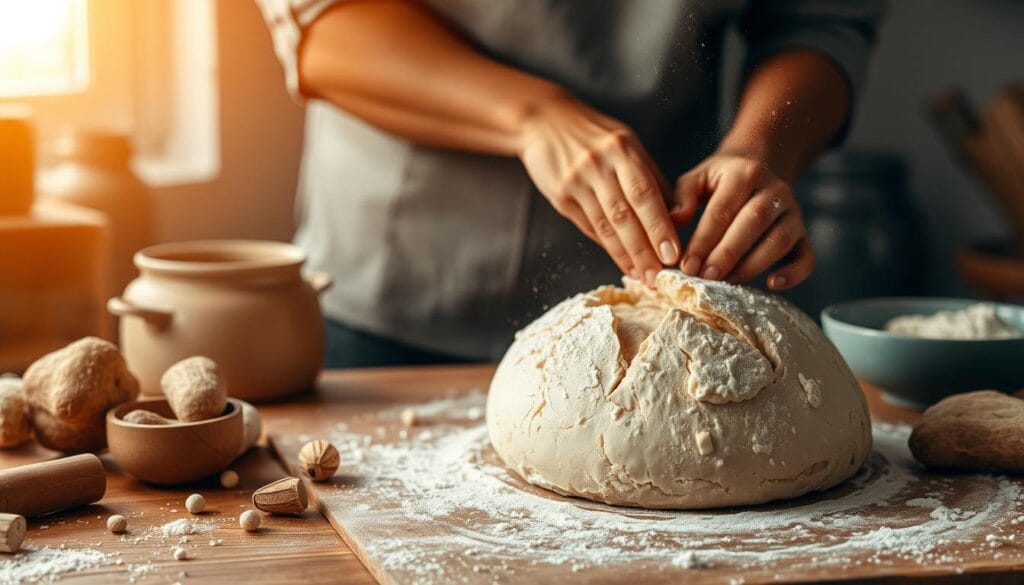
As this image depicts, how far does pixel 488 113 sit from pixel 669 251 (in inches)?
12.9

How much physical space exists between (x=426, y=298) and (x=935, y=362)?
0.66 m

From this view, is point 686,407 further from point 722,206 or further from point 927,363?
point 927,363

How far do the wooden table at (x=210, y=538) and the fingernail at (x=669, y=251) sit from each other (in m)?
0.40

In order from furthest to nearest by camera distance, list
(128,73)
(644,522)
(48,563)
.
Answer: (128,73) → (644,522) → (48,563)

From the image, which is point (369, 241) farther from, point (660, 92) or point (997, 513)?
point (997, 513)

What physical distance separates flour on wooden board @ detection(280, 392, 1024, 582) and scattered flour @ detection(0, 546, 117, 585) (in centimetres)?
21

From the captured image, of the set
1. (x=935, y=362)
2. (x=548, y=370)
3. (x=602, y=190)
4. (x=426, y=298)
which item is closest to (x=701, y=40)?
(x=602, y=190)

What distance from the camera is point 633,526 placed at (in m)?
1.00

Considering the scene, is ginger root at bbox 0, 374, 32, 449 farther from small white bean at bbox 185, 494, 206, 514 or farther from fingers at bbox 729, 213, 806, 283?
fingers at bbox 729, 213, 806, 283

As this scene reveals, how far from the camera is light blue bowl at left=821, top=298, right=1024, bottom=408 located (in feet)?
4.33

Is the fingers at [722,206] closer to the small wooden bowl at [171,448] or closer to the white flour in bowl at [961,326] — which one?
the white flour in bowl at [961,326]

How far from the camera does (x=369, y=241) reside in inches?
64.6

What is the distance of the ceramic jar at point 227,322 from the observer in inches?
53.5

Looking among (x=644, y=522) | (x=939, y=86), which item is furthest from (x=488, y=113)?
(x=939, y=86)
